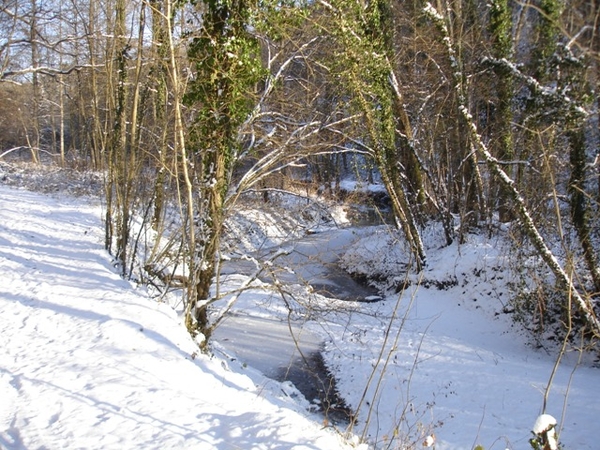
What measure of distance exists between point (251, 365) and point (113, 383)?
465 centimetres

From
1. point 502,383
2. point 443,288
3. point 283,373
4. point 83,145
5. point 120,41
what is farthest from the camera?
point 83,145

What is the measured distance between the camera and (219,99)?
24.1 feet

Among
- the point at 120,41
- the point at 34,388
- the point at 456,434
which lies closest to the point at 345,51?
the point at 120,41

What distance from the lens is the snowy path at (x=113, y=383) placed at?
3.78 m

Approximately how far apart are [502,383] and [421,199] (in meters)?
8.39

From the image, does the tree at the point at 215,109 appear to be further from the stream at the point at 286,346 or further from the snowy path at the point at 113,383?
the stream at the point at 286,346

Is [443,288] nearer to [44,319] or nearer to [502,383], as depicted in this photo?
[502,383]

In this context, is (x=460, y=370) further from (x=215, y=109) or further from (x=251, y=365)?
(x=215, y=109)

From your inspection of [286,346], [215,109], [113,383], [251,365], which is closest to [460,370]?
[286,346]

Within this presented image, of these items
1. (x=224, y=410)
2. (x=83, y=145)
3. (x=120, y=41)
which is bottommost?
(x=224, y=410)

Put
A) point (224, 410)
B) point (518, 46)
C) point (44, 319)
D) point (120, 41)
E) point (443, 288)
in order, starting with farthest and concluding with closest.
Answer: point (518, 46), point (443, 288), point (120, 41), point (44, 319), point (224, 410)

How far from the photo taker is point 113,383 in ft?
14.9

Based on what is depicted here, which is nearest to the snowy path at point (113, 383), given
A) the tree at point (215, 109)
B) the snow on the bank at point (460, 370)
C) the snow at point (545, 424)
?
the tree at point (215, 109)

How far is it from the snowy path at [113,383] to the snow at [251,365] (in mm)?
17
